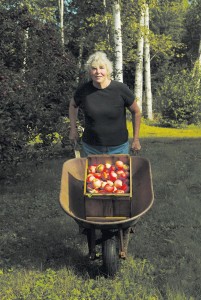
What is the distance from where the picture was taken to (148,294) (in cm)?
397

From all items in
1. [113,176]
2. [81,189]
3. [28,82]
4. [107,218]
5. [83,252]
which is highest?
[28,82]

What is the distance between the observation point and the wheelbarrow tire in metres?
4.22

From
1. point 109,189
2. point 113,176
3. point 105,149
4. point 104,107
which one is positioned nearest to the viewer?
point 109,189

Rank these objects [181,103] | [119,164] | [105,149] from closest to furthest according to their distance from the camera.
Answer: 1. [119,164]
2. [105,149]
3. [181,103]

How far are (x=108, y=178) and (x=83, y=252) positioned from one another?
1.26 meters

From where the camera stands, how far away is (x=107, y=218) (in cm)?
423

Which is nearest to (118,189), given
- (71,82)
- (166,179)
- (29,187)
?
(29,187)

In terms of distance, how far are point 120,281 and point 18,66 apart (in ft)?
18.5

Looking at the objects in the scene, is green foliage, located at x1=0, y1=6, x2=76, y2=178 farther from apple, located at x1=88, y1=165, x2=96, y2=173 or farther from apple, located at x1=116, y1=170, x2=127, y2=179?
apple, located at x1=116, y1=170, x2=127, y2=179

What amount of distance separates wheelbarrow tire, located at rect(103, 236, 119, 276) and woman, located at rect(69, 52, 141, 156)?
112 centimetres

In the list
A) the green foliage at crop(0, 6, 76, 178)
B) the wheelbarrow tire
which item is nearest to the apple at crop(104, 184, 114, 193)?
the wheelbarrow tire

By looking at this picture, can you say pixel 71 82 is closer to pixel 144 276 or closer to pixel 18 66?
pixel 18 66

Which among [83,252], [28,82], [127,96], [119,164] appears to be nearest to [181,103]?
[28,82]

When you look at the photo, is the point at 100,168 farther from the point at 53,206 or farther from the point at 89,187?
the point at 53,206
